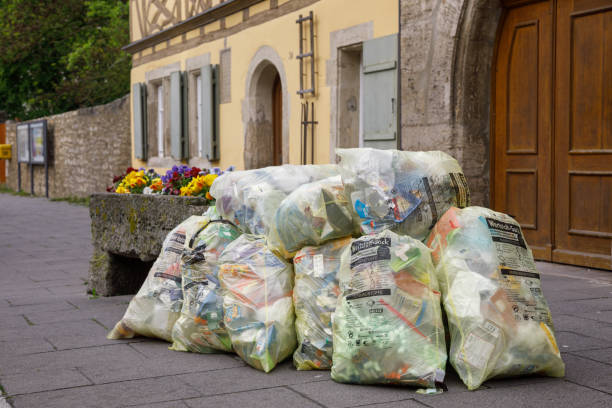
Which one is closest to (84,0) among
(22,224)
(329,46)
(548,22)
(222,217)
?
(22,224)

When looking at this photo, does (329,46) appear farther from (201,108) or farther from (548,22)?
(201,108)

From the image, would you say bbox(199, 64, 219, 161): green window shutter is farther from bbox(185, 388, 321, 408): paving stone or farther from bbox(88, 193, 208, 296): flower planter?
bbox(185, 388, 321, 408): paving stone

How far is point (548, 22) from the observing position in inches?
256

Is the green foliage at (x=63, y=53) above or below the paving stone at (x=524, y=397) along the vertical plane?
above

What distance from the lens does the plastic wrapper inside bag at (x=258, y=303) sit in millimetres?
3545

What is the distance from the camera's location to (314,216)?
140 inches

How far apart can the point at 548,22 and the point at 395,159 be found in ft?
11.5

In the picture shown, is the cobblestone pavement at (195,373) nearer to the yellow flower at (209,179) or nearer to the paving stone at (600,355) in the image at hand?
the paving stone at (600,355)

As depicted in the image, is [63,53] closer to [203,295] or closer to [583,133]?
[583,133]

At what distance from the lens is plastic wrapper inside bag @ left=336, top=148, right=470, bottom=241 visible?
138 inches

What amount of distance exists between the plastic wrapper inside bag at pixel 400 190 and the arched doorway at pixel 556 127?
2899mm

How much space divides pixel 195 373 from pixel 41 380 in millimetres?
643

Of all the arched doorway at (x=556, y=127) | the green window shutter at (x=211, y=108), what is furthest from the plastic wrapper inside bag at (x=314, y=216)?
the green window shutter at (x=211, y=108)

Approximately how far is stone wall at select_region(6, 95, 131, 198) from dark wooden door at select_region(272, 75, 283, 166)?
6.21m
